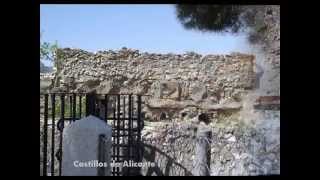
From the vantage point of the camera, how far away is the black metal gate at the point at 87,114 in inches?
201

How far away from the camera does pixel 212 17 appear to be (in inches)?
205

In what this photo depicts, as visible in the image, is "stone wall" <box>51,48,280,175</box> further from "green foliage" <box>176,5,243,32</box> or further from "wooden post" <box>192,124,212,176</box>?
"green foliage" <box>176,5,243,32</box>

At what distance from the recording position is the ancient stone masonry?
518cm

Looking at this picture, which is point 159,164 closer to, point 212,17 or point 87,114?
point 87,114

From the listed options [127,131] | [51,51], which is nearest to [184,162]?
[127,131]

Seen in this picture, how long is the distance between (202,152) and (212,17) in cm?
98

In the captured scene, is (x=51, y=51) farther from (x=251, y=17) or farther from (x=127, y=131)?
(x=251, y=17)

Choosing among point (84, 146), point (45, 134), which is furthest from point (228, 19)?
point (45, 134)

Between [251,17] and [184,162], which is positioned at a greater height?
[251,17]

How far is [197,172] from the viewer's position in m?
5.18

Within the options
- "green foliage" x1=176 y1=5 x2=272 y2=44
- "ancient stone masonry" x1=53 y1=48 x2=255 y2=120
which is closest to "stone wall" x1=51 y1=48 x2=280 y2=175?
"ancient stone masonry" x1=53 y1=48 x2=255 y2=120
